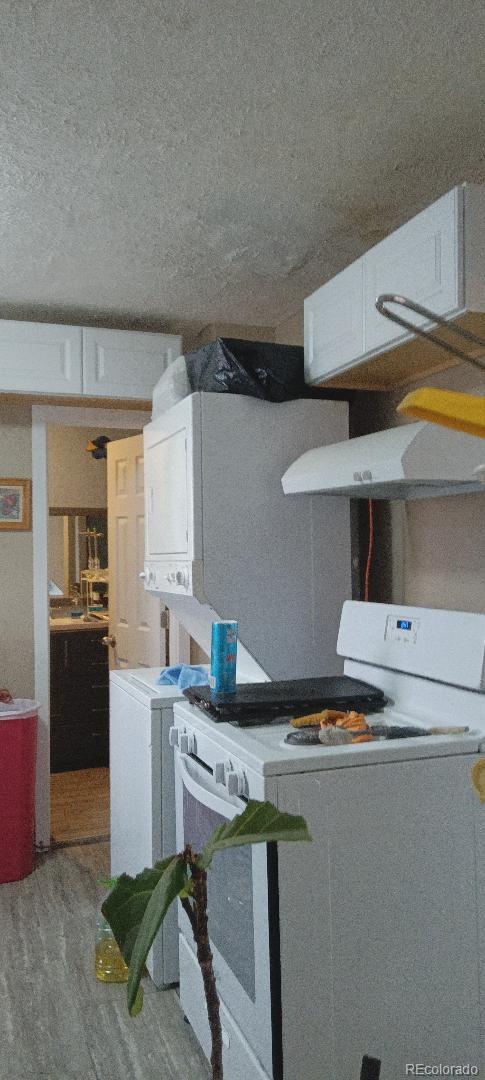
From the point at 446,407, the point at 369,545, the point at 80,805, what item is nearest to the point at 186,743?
the point at 369,545

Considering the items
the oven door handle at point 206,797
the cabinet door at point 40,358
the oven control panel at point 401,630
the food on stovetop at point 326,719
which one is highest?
the cabinet door at point 40,358

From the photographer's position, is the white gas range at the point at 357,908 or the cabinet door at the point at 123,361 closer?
the white gas range at the point at 357,908

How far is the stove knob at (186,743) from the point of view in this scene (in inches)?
87.2

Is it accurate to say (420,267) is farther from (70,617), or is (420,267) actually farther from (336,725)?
(70,617)

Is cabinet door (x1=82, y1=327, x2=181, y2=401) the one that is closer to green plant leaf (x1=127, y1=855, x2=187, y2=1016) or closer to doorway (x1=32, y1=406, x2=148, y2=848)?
doorway (x1=32, y1=406, x2=148, y2=848)

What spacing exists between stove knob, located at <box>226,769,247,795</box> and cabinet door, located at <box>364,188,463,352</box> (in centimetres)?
121

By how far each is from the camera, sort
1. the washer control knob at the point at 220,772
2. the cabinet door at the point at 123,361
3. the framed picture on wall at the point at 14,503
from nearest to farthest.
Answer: the washer control knob at the point at 220,772 → the cabinet door at the point at 123,361 → the framed picture on wall at the point at 14,503

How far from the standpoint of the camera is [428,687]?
217 centimetres

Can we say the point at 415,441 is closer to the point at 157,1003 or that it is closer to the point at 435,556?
the point at 435,556

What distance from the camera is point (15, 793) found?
134 inches

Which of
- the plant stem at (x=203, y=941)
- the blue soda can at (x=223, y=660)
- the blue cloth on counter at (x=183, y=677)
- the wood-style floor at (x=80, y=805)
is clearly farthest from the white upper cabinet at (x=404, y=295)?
the wood-style floor at (x=80, y=805)

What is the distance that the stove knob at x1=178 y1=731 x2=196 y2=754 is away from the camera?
221 centimetres

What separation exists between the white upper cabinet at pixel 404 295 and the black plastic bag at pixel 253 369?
7cm

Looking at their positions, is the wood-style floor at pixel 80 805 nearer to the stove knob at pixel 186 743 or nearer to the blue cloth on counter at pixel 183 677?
the blue cloth on counter at pixel 183 677
